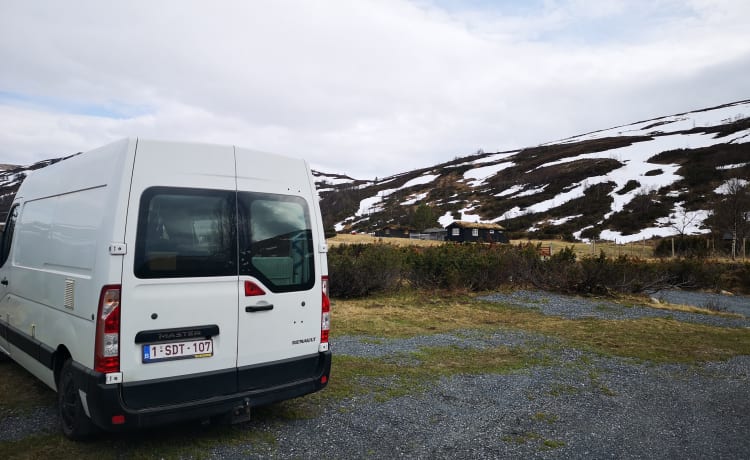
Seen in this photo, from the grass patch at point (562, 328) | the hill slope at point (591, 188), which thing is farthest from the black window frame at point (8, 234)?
the hill slope at point (591, 188)

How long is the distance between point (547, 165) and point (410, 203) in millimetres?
27086

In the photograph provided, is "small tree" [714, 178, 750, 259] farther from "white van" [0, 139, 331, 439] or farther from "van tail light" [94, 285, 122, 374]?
"van tail light" [94, 285, 122, 374]

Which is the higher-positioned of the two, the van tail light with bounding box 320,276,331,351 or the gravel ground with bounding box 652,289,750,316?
the van tail light with bounding box 320,276,331,351

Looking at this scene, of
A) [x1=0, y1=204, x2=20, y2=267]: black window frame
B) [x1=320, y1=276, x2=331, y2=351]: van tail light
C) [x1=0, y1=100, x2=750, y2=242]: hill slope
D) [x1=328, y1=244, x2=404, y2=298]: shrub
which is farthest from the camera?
[x1=0, y1=100, x2=750, y2=242]: hill slope

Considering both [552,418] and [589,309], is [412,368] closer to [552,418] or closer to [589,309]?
[552,418]

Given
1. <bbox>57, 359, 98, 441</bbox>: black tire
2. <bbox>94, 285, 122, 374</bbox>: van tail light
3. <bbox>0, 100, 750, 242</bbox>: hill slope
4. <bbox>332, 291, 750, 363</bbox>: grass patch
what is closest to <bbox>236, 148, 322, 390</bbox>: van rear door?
<bbox>94, 285, 122, 374</bbox>: van tail light

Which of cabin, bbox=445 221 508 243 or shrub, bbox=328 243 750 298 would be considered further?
cabin, bbox=445 221 508 243

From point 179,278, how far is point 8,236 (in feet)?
11.7

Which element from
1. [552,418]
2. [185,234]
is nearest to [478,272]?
[552,418]

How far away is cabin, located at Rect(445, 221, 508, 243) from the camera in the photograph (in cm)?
5772

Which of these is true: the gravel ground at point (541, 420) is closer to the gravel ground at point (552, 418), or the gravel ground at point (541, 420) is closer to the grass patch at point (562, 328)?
the gravel ground at point (552, 418)

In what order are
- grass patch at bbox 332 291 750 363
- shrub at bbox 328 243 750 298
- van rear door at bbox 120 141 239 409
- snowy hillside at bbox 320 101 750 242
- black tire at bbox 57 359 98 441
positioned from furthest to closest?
snowy hillside at bbox 320 101 750 242, shrub at bbox 328 243 750 298, grass patch at bbox 332 291 750 363, black tire at bbox 57 359 98 441, van rear door at bbox 120 141 239 409

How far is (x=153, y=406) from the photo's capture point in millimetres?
3570

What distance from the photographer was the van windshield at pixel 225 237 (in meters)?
3.63
